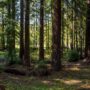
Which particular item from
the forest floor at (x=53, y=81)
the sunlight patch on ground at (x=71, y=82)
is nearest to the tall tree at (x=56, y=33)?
the forest floor at (x=53, y=81)

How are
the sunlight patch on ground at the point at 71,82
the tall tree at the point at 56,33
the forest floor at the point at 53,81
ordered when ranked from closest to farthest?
the forest floor at the point at 53,81 → the sunlight patch on ground at the point at 71,82 → the tall tree at the point at 56,33

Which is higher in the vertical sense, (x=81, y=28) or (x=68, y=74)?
(x=81, y=28)

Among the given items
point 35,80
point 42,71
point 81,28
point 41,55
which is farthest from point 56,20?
point 81,28

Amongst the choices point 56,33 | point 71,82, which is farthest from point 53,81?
point 56,33

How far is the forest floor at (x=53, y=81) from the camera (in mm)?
12294

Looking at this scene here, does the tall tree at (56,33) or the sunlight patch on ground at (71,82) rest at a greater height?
the tall tree at (56,33)

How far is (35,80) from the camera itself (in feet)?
46.5

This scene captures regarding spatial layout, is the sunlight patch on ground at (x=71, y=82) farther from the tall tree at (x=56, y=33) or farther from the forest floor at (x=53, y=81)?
the tall tree at (x=56, y=33)

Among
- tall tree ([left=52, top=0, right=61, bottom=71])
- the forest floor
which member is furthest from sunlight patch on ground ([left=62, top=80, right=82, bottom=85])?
tall tree ([left=52, top=0, right=61, bottom=71])

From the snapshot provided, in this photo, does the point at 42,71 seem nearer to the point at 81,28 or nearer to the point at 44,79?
the point at 44,79

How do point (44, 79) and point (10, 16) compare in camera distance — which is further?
point (10, 16)

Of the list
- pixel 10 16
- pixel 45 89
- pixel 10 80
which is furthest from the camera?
pixel 10 16

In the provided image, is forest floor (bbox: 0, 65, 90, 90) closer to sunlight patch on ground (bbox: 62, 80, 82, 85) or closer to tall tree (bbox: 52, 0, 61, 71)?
sunlight patch on ground (bbox: 62, 80, 82, 85)

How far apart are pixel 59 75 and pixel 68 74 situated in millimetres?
528
